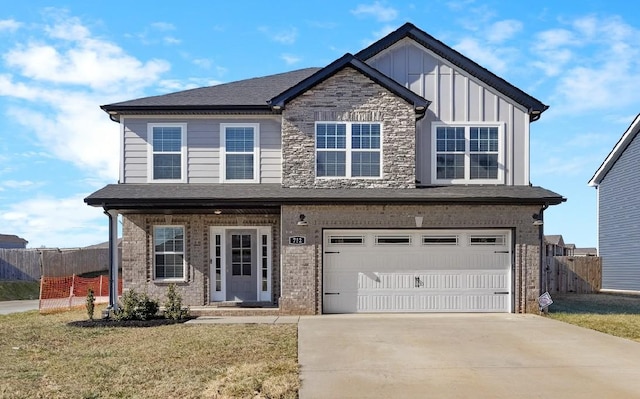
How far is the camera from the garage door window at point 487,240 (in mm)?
15648

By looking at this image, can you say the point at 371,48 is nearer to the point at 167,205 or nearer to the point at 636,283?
the point at 167,205

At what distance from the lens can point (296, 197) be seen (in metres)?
14.8

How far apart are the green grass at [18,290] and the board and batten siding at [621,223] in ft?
93.6

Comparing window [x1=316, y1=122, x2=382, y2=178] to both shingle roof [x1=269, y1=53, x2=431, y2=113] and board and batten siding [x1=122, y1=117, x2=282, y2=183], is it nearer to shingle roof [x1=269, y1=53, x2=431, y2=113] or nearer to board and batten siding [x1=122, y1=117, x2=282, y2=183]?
shingle roof [x1=269, y1=53, x2=431, y2=113]

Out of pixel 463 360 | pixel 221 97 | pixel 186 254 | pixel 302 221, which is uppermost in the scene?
pixel 221 97

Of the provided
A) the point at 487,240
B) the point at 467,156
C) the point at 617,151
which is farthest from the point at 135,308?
the point at 617,151

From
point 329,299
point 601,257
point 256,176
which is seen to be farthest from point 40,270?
point 601,257

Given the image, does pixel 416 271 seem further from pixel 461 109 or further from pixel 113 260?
pixel 113 260

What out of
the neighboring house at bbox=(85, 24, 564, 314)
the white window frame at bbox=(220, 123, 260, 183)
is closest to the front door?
the neighboring house at bbox=(85, 24, 564, 314)

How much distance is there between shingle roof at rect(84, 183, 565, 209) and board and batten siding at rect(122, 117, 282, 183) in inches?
38.9

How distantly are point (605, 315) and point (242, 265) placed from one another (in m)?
10.5

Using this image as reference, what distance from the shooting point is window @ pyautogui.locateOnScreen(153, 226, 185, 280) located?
16.6 metres

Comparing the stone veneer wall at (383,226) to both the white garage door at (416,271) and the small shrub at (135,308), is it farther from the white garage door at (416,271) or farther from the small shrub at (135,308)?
the small shrub at (135,308)

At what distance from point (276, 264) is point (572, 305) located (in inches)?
400
